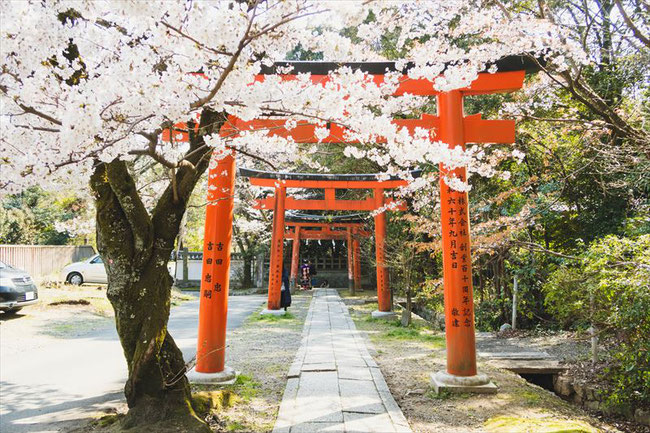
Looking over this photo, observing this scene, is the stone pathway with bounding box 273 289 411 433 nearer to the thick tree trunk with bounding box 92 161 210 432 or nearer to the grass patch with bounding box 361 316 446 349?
the thick tree trunk with bounding box 92 161 210 432

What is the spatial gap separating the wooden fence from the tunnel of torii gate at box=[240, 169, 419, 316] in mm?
8592

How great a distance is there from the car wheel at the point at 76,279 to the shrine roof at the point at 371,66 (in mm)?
16133

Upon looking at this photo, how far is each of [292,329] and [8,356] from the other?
5513 mm

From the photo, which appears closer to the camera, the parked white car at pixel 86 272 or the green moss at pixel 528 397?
the green moss at pixel 528 397

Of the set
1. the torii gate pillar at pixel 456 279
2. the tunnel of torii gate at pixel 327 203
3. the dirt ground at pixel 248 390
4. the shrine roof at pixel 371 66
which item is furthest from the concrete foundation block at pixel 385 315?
the shrine roof at pixel 371 66

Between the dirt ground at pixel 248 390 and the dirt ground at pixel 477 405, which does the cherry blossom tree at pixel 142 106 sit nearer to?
the dirt ground at pixel 248 390

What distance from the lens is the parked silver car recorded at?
10047 mm

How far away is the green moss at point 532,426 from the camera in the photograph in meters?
3.54

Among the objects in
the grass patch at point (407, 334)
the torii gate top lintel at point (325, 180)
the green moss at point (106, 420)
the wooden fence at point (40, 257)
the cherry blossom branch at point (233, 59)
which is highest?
the torii gate top lintel at point (325, 180)

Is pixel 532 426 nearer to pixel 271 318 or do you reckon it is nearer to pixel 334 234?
pixel 271 318

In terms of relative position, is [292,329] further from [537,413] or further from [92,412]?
[537,413]

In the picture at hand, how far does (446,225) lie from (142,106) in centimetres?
386

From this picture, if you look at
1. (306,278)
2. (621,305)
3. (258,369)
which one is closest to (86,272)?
(306,278)

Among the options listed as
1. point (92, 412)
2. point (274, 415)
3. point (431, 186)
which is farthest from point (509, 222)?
point (92, 412)
